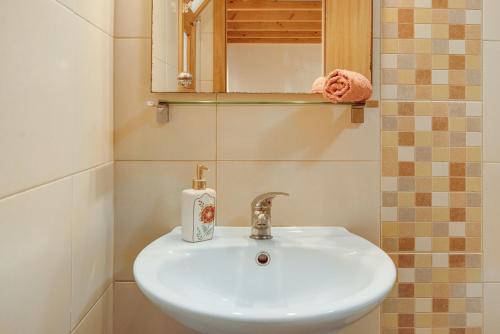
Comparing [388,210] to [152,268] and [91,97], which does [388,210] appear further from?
[91,97]

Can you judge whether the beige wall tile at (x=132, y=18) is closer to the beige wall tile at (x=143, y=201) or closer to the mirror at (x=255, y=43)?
the mirror at (x=255, y=43)

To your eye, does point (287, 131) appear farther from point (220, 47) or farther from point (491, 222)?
point (491, 222)

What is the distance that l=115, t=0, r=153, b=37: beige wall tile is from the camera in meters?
1.14

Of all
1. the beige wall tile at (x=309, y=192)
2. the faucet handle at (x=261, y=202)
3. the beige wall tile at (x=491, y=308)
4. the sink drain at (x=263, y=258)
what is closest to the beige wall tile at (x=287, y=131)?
the beige wall tile at (x=309, y=192)

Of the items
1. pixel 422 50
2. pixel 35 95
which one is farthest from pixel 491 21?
pixel 35 95

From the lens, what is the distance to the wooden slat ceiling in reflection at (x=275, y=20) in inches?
44.3

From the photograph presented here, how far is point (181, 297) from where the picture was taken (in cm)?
71

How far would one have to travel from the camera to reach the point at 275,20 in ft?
3.73

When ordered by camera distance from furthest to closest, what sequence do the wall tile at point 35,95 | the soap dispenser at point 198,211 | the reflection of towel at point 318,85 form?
the reflection of towel at point 318,85 → the soap dispenser at point 198,211 → the wall tile at point 35,95

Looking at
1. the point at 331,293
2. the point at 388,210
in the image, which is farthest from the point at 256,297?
the point at 388,210

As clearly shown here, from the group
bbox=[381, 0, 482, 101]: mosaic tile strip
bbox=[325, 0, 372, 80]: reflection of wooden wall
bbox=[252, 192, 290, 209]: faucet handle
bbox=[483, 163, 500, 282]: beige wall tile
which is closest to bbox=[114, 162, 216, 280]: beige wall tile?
bbox=[252, 192, 290, 209]: faucet handle

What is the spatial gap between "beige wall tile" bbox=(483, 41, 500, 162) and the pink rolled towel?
14.0 inches

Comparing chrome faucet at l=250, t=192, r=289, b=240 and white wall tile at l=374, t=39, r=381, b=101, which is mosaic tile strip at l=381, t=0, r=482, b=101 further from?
chrome faucet at l=250, t=192, r=289, b=240

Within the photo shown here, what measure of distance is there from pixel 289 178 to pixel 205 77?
35 cm
